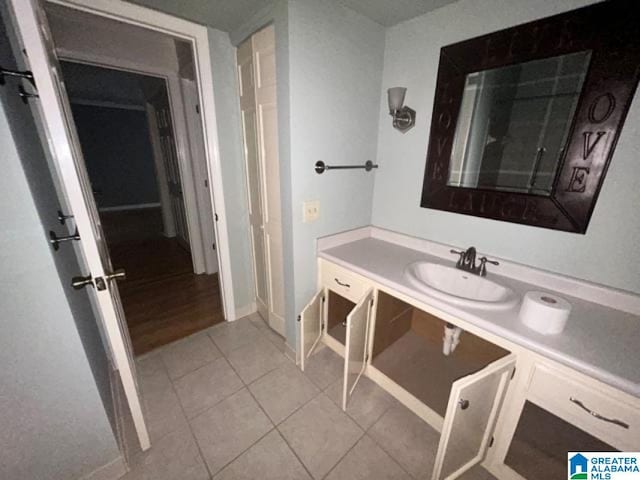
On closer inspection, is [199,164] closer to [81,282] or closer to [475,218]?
[81,282]

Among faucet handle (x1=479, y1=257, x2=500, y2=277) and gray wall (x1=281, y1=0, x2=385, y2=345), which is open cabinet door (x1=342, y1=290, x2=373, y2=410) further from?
faucet handle (x1=479, y1=257, x2=500, y2=277)

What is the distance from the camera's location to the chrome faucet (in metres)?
1.32

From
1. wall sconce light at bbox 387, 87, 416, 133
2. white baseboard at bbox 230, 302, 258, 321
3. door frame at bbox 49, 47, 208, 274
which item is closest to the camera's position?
wall sconce light at bbox 387, 87, 416, 133

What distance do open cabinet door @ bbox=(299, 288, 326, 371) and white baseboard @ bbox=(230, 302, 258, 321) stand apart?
773 millimetres

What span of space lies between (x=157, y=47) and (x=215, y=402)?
110 inches

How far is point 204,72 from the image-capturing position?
63.6 inches

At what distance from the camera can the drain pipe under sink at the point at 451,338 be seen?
4.92 ft

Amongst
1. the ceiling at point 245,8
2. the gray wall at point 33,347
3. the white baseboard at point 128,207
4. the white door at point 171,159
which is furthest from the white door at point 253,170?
the white baseboard at point 128,207

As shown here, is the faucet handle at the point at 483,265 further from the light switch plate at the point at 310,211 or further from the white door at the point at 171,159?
the white door at the point at 171,159

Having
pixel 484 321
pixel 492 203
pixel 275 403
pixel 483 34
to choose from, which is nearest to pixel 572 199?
pixel 492 203

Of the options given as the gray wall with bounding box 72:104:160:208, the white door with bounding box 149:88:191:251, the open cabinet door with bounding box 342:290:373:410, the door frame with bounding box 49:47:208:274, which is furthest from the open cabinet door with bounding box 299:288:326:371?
the gray wall with bounding box 72:104:160:208

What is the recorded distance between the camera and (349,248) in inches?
67.2

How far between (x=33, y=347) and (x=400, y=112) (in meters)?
1.96

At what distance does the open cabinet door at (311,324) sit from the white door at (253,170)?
52 centimetres
